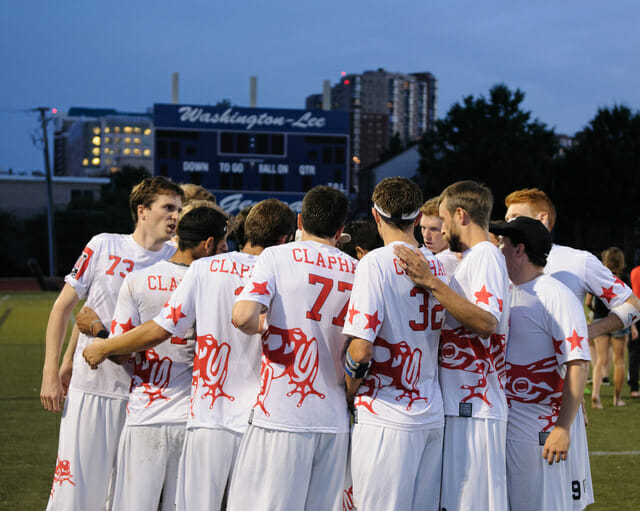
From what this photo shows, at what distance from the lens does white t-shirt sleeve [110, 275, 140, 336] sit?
12.2 feet

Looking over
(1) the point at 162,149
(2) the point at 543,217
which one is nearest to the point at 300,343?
(2) the point at 543,217

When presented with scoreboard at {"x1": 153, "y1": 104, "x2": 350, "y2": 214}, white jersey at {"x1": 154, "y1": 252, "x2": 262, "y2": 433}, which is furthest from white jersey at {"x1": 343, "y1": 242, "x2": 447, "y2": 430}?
scoreboard at {"x1": 153, "y1": 104, "x2": 350, "y2": 214}

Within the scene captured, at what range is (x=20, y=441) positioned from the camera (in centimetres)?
830

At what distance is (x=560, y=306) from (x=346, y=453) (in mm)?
1272

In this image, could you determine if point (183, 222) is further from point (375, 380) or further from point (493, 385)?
point (493, 385)

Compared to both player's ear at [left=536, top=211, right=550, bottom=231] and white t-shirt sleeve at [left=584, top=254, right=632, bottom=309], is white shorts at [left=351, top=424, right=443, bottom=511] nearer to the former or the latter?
white t-shirt sleeve at [left=584, top=254, right=632, bottom=309]

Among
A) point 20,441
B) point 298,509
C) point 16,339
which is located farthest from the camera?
point 16,339

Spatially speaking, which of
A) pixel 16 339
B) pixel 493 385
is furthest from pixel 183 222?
pixel 16 339

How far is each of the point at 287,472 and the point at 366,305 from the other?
31.8 inches

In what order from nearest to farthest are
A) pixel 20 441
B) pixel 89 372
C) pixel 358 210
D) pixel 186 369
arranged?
pixel 186 369
pixel 89 372
pixel 20 441
pixel 358 210

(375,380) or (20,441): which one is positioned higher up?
(375,380)

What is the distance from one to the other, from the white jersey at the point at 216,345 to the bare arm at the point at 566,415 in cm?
141

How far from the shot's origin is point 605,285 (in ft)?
14.6

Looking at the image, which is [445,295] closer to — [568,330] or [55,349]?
[568,330]
